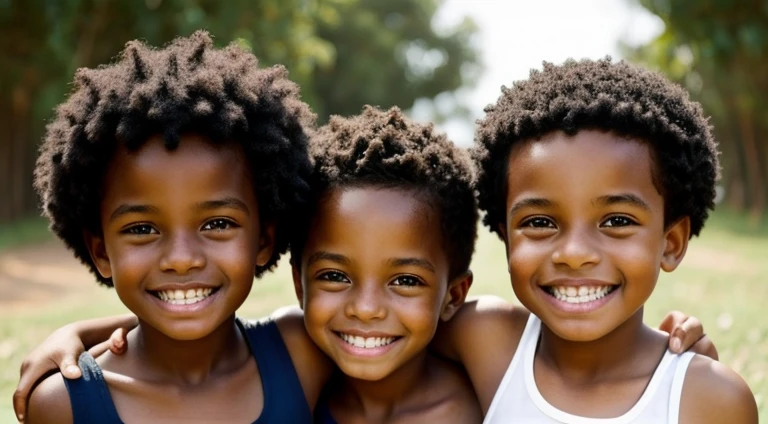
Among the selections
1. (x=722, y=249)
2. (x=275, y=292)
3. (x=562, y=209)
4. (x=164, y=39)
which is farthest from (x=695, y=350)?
(x=164, y=39)

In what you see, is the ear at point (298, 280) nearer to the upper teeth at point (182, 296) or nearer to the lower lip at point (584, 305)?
the upper teeth at point (182, 296)

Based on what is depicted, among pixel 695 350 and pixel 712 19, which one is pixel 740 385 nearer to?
pixel 695 350

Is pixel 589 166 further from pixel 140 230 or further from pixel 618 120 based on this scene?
pixel 140 230

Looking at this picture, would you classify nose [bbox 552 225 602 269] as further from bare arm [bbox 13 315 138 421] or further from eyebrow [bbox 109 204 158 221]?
bare arm [bbox 13 315 138 421]

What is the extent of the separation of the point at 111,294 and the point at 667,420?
21.9 feet

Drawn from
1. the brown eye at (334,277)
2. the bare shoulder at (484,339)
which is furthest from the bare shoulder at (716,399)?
the brown eye at (334,277)

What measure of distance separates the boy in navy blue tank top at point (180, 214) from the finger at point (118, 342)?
0.03m

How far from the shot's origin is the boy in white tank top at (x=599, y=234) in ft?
8.20

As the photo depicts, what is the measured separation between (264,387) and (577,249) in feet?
3.46

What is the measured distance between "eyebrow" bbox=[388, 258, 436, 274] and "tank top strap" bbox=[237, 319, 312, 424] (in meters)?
0.49

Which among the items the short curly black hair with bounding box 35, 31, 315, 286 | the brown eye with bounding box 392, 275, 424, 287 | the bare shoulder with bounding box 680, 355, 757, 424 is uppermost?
the short curly black hair with bounding box 35, 31, 315, 286

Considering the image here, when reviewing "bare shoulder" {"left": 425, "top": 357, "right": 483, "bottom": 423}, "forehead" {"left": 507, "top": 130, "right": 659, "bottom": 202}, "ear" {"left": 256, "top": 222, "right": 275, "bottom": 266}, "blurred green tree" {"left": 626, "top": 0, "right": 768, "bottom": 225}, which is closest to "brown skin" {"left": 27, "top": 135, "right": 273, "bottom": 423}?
A: "ear" {"left": 256, "top": 222, "right": 275, "bottom": 266}

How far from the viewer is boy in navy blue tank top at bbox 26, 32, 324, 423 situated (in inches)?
100

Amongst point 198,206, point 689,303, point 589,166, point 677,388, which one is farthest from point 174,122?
point 689,303
